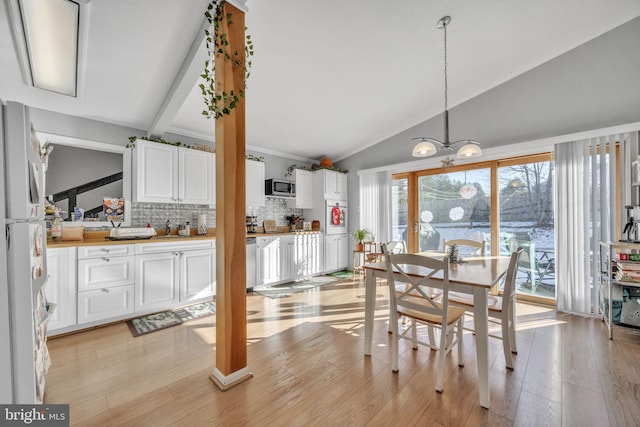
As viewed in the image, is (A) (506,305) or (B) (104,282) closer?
(A) (506,305)

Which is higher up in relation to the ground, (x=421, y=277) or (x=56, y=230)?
(x=56, y=230)

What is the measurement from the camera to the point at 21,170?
3.41ft

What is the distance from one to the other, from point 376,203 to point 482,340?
366 centimetres

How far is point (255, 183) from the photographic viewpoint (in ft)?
14.6

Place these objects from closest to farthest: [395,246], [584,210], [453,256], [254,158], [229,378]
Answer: [229,378], [453,256], [395,246], [584,210], [254,158]

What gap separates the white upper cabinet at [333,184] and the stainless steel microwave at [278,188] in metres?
0.61

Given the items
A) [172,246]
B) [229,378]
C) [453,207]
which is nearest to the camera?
[229,378]

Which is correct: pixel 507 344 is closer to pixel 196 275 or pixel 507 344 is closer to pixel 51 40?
pixel 196 275

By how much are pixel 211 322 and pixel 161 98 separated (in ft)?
8.20

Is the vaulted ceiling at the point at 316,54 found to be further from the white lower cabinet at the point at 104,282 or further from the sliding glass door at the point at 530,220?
the white lower cabinet at the point at 104,282

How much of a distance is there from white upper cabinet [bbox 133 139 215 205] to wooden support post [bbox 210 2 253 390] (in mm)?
1989

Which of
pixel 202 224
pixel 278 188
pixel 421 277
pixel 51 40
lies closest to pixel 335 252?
pixel 278 188

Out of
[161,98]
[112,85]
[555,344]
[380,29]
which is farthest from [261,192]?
[555,344]

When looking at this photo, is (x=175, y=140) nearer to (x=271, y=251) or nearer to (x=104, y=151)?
(x=104, y=151)
